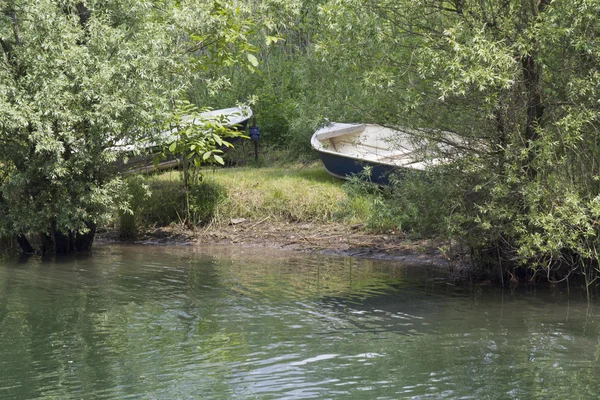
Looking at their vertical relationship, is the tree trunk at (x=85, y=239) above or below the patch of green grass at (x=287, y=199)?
below

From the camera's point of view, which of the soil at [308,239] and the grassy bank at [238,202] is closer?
the soil at [308,239]

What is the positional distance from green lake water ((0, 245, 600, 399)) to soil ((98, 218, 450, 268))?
2.69ft

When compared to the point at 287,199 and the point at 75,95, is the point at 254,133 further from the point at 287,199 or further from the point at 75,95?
the point at 75,95

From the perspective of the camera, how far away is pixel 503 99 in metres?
11.4

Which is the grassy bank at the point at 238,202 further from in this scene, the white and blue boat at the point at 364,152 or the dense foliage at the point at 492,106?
the dense foliage at the point at 492,106

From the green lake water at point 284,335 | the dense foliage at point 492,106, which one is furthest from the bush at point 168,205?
the dense foliage at point 492,106

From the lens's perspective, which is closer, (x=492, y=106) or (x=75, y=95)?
(x=492, y=106)

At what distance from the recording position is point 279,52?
24766mm

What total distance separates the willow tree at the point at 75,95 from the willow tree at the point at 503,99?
372 centimetres

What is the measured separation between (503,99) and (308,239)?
5958 mm

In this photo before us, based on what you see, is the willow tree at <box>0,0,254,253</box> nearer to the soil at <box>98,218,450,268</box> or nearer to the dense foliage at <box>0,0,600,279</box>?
the dense foliage at <box>0,0,600,279</box>

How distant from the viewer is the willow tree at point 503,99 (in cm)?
1051

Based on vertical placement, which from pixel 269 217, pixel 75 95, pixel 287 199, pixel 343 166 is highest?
pixel 75 95

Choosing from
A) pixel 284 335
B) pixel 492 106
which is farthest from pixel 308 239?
pixel 284 335
